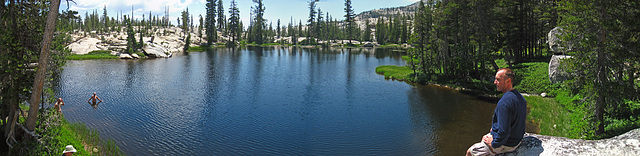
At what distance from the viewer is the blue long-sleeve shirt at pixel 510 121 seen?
585 cm

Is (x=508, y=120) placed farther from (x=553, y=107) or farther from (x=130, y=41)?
(x=130, y=41)

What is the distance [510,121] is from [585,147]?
1.11 m

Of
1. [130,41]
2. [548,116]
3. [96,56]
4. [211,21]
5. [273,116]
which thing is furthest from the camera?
[211,21]

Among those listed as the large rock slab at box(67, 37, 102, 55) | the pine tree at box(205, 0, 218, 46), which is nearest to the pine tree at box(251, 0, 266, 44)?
the pine tree at box(205, 0, 218, 46)

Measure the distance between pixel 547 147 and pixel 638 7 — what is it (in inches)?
446

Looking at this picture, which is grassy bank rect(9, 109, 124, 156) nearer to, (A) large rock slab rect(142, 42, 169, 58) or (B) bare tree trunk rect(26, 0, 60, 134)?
(B) bare tree trunk rect(26, 0, 60, 134)

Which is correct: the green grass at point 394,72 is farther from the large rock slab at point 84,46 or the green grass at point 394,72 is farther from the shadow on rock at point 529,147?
the large rock slab at point 84,46

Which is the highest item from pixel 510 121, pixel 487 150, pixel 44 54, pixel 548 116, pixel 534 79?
pixel 44 54

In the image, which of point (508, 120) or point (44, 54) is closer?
point (508, 120)

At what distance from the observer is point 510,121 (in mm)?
5891

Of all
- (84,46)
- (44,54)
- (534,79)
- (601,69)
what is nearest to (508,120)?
(601,69)

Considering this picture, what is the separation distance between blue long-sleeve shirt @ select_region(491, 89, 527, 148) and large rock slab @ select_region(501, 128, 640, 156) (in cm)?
29

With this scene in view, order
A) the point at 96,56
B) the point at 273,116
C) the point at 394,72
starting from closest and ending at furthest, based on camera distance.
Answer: the point at 273,116 → the point at 394,72 → the point at 96,56

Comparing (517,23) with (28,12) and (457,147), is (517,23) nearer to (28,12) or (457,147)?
(457,147)
